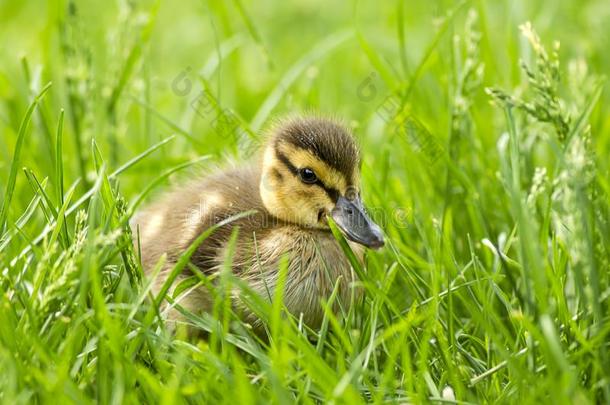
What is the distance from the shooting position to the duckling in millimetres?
2371

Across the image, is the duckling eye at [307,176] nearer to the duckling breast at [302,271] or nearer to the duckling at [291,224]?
the duckling at [291,224]

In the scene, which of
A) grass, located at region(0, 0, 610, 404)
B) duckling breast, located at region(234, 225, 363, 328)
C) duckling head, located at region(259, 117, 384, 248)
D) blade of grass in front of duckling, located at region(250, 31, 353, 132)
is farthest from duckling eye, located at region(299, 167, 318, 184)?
blade of grass in front of duckling, located at region(250, 31, 353, 132)

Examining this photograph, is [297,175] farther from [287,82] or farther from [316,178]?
[287,82]

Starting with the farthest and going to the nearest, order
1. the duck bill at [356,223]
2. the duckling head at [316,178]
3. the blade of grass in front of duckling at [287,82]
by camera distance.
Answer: the blade of grass in front of duckling at [287,82] < the duckling head at [316,178] < the duck bill at [356,223]

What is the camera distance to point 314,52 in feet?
11.6

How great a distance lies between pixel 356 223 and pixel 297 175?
22 cm

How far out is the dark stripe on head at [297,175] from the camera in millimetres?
2453


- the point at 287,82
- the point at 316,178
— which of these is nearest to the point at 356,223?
the point at 316,178

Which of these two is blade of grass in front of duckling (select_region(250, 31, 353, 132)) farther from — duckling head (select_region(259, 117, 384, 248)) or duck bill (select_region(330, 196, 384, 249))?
duck bill (select_region(330, 196, 384, 249))

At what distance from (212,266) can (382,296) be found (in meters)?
0.56

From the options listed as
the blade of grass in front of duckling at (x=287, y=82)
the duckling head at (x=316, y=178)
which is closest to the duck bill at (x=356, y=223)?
the duckling head at (x=316, y=178)

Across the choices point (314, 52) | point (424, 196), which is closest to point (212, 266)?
point (424, 196)

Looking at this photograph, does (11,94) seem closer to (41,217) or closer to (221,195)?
(41,217)

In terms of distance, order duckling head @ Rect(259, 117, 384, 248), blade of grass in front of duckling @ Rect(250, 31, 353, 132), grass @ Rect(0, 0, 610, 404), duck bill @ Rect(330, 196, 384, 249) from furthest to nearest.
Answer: blade of grass in front of duckling @ Rect(250, 31, 353, 132)
duckling head @ Rect(259, 117, 384, 248)
duck bill @ Rect(330, 196, 384, 249)
grass @ Rect(0, 0, 610, 404)
